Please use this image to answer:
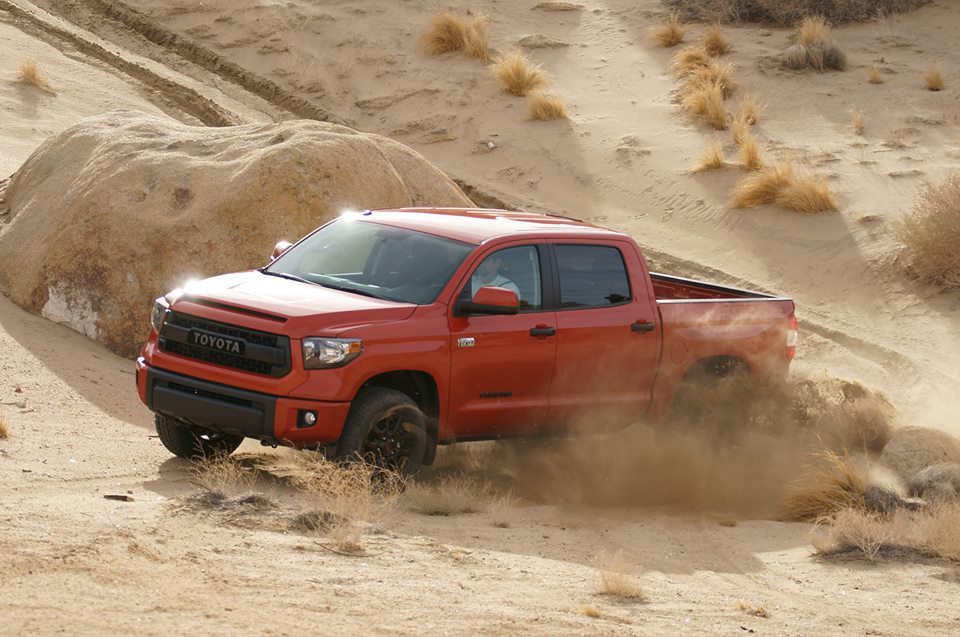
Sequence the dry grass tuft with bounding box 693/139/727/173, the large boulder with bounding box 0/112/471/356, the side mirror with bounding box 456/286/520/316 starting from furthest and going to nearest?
the dry grass tuft with bounding box 693/139/727/173 < the large boulder with bounding box 0/112/471/356 < the side mirror with bounding box 456/286/520/316

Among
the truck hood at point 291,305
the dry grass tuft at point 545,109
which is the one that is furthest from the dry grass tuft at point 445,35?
the truck hood at point 291,305

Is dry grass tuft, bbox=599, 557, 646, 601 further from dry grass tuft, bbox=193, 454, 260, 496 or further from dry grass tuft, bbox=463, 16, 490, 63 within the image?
dry grass tuft, bbox=463, 16, 490, 63

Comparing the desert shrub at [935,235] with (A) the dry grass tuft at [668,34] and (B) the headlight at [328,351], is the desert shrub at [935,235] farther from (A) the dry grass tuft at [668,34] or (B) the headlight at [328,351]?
(B) the headlight at [328,351]

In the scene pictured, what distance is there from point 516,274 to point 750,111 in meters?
12.9

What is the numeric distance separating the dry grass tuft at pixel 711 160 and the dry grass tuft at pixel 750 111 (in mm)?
1319

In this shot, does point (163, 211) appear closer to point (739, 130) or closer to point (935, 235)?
point (935, 235)

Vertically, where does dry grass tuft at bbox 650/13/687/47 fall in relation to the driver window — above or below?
above

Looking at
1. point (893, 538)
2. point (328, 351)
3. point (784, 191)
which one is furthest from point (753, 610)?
point (784, 191)

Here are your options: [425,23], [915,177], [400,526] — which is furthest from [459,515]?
[425,23]

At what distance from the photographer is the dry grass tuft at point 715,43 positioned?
24234 mm

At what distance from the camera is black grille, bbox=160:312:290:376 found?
331 inches

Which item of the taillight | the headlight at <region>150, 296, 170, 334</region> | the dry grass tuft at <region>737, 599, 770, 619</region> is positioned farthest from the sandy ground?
the taillight

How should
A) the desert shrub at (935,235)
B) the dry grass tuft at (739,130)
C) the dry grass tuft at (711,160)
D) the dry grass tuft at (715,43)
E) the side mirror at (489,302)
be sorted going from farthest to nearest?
the dry grass tuft at (715,43) → the dry grass tuft at (739,130) → the dry grass tuft at (711,160) → the desert shrub at (935,235) → the side mirror at (489,302)

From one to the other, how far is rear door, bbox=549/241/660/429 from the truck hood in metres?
1.26
